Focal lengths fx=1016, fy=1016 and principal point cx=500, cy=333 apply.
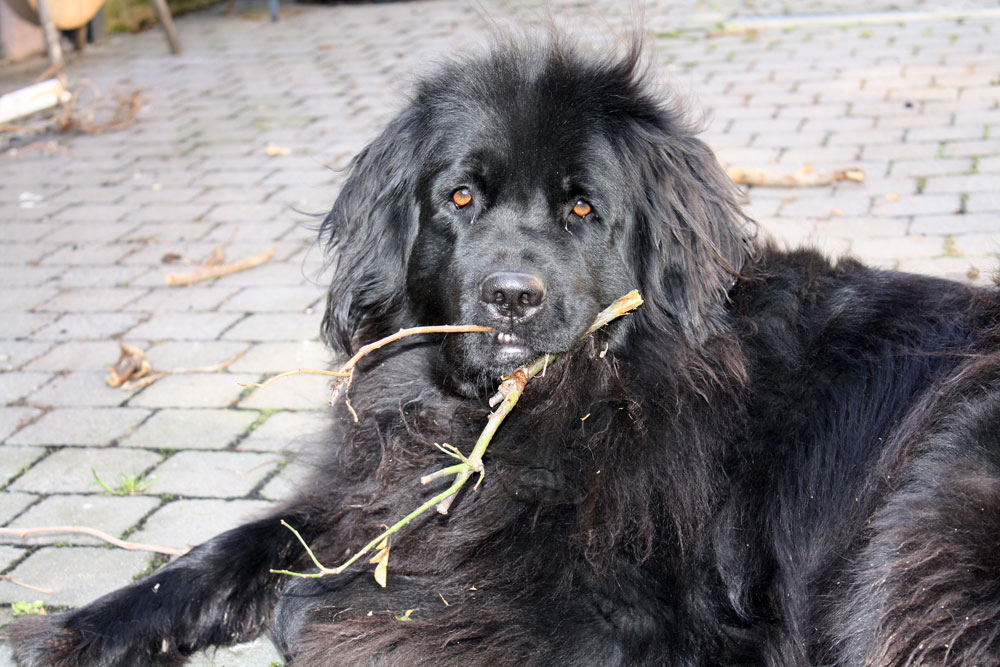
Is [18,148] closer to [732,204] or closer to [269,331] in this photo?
[269,331]

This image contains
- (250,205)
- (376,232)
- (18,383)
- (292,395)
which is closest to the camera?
(376,232)

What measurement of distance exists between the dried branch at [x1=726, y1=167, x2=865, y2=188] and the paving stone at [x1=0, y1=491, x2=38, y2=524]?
4241mm

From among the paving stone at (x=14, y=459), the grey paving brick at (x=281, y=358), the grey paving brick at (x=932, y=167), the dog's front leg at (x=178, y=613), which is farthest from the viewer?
the grey paving brick at (x=932, y=167)

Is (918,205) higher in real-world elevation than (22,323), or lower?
higher

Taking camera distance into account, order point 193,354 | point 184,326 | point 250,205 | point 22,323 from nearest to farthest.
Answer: point 193,354 → point 184,326 → point 22,323 → point 250,205

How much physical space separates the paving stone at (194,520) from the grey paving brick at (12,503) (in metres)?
0.50

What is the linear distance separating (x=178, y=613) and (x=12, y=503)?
3.99 feet

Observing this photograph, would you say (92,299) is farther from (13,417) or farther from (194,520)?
(194,520)

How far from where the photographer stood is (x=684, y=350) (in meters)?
3.01

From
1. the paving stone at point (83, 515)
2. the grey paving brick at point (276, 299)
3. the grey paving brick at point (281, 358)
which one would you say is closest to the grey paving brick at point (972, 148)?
the grey paving brick at point (276, 299)

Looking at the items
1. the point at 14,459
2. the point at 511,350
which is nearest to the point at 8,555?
the point at 14,459

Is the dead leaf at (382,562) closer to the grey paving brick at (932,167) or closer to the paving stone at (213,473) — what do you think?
the paving stone at (213,473)

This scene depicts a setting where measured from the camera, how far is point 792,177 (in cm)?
616

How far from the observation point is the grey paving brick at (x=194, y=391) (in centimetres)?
442
